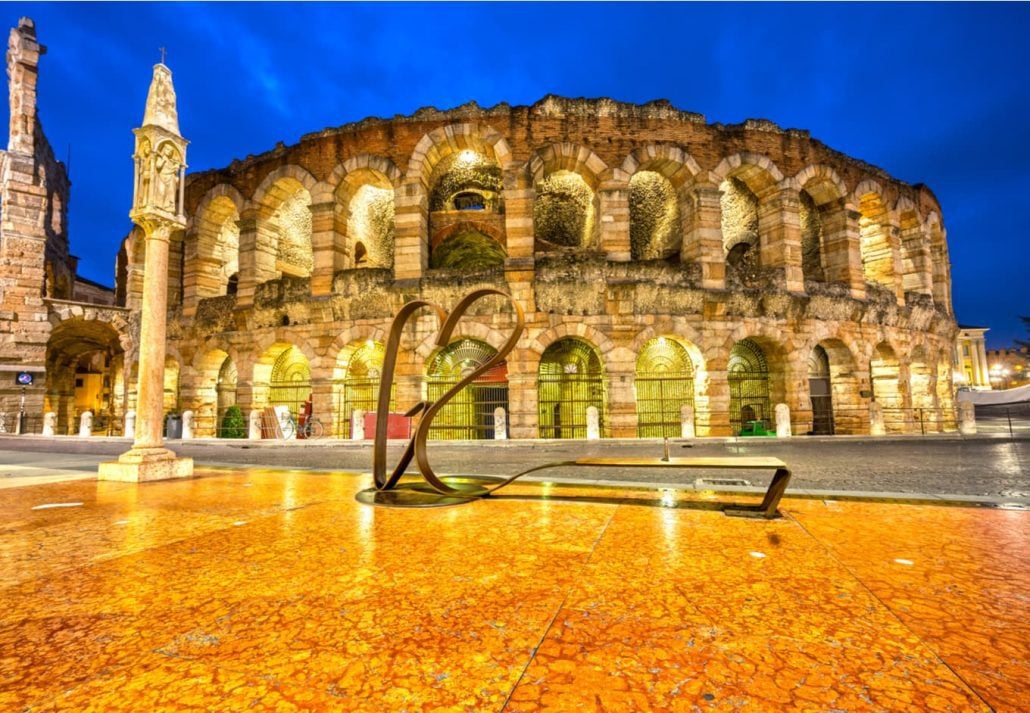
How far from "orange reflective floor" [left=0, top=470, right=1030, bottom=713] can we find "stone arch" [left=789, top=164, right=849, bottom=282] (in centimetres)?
1423

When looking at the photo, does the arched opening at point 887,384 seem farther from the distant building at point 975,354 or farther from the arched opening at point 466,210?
the distant building at point 975,354

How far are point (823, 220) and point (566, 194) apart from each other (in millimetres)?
8514

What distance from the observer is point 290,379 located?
53.7 ft

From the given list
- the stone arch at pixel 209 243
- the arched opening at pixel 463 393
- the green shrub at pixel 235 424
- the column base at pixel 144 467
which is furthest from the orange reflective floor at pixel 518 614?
the stone arch at pixel 209 243

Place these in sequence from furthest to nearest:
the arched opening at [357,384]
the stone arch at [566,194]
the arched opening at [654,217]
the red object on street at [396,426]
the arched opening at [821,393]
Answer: the arched opening at [654,217] < the arched opening at [821,393] < the arched opening at [357,384] < the stone arch at [566,194] < the red object on street at [396,426]

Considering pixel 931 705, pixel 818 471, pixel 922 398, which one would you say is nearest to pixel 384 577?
pixel 931 705

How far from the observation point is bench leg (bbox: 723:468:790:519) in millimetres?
2873

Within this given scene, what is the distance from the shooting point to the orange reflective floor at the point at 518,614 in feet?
3.49

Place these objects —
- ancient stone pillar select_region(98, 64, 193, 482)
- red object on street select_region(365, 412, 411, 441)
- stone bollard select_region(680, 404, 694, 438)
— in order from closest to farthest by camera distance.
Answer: ancient stone pillar select_region(98, 64, 193, 482) < stone bollard select_region(680, 404, 694, 438) < red object on street select_region(365, 412, 411, 441)

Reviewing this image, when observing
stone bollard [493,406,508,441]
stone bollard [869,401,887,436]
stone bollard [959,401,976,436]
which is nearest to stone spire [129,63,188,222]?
stone bollard [493,406,508,441]

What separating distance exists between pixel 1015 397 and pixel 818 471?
48.3ft

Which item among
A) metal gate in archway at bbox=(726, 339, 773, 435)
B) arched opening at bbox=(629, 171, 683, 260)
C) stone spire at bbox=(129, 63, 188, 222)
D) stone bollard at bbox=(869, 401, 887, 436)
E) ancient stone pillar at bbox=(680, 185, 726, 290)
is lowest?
stone bollard at bbox=(869, 401, 887, 436)

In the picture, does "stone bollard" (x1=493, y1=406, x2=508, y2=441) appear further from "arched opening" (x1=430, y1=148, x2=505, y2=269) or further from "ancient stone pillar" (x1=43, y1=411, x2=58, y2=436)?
"ancient stone pillar" (x1=43, y1=411, x2=58, y2=436)

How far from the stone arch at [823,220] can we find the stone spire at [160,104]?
50.0 feet
